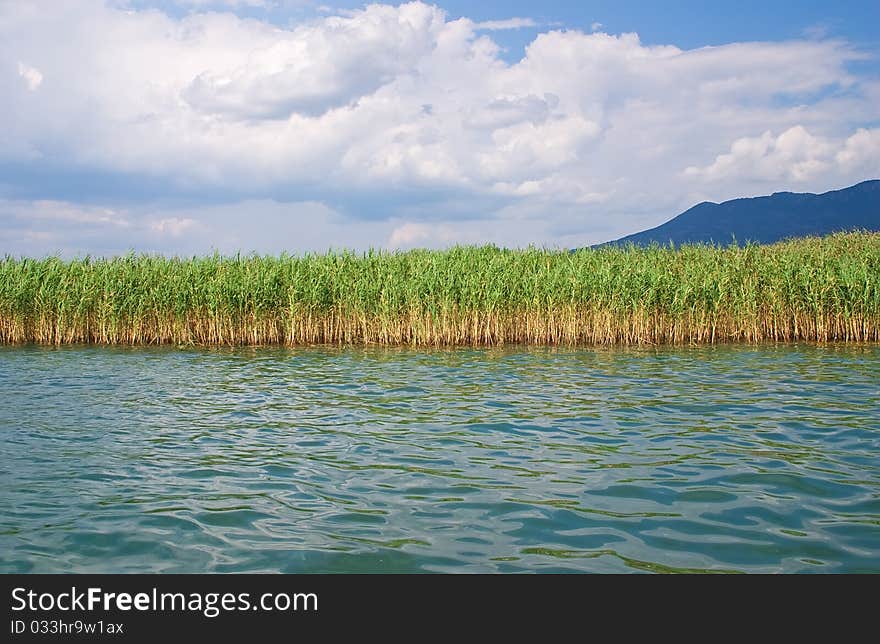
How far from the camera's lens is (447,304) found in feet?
61.6

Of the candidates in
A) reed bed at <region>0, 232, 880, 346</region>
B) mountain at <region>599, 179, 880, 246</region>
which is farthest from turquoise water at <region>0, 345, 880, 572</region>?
mountain at <region>599, 179, 880, 246</region>

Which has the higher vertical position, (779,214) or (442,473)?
→ (779,214)

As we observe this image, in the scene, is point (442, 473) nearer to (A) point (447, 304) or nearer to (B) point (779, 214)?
(A) point (447, 304)

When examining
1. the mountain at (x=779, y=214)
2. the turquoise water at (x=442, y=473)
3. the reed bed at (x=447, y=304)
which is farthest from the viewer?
the mountain at (x=779, y=214)

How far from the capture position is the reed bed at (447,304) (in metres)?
18.9

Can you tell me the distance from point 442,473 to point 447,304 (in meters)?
11.7

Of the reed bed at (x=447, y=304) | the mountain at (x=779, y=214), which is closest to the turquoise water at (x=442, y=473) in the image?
the reed bed at (x=447, y=304)

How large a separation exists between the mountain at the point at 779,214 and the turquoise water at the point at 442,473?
13395 cm

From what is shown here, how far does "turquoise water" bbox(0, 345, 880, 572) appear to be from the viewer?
5176 mm

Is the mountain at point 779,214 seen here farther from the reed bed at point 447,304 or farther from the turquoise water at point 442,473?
the turquoise water at point 442,473

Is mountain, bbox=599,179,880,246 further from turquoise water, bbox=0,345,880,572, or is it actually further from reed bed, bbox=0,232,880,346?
turquoise water, bbox=0,345,880,572

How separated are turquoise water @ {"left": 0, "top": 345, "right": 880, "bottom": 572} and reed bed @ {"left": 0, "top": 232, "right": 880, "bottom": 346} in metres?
5.31

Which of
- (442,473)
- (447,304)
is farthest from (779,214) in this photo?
(442,473)
